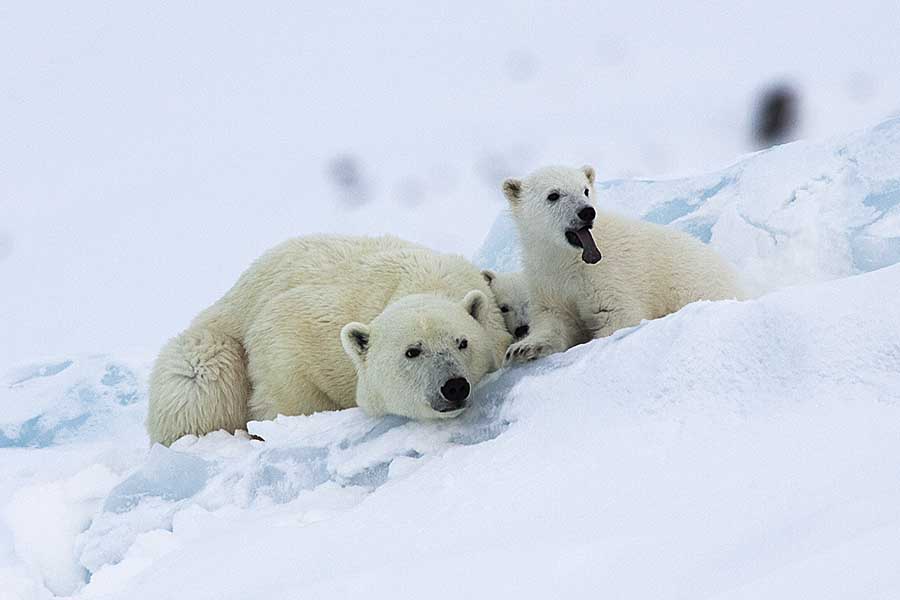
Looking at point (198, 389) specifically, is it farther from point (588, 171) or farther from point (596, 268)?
point (588, 171)

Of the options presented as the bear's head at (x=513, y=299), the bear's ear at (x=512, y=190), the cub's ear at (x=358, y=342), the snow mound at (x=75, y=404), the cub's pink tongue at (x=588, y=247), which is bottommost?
the snow mound at (x=75, y=404)

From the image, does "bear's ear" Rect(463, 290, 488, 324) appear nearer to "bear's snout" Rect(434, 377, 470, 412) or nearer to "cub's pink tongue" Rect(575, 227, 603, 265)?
"cub's pink tongue" Rect(575, 227, 603, 265)

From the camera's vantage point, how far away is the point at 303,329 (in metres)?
4.64

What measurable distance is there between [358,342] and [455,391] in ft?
2.26

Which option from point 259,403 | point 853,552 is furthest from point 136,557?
point 853,552

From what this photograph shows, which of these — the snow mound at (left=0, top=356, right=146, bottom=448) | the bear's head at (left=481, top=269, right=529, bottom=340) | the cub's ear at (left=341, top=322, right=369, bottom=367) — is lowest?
the snow mound at (left=0, top=356, right=146, bottom=448)

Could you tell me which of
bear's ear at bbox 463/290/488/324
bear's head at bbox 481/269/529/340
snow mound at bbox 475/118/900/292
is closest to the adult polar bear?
bear's ear at bbox 463/290/488/324

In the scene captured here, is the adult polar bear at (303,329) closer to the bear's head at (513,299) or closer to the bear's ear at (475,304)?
the bear's ear at (475,304)

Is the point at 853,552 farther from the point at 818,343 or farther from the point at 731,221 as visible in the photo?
the point at 731,221

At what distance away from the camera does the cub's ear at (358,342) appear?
153 inches

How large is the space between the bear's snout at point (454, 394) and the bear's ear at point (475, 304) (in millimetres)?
678

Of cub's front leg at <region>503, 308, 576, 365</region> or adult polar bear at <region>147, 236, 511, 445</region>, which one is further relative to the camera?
adult polar bear at <region>147, 236, 511, 445</region>

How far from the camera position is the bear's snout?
340 cm

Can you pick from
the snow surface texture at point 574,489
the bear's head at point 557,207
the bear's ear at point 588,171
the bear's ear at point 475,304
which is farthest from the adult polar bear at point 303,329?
the bear's ear at point 588,171
